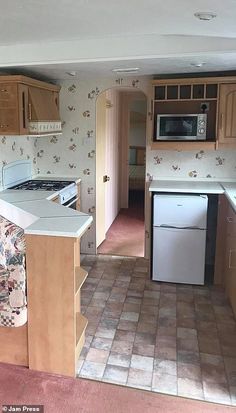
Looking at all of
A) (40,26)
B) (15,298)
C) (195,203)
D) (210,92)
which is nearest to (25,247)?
(15,298)

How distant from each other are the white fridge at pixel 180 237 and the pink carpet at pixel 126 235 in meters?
0.92

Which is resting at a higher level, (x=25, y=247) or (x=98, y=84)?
(x=98, y=84)

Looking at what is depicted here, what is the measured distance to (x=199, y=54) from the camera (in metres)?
2.85

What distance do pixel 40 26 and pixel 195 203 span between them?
2076mm

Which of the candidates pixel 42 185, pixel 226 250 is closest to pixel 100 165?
pixel 42 185

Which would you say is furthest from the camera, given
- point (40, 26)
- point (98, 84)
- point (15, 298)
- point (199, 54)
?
point (98, 84)

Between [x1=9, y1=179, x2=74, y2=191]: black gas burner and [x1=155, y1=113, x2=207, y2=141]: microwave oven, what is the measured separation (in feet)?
3.84

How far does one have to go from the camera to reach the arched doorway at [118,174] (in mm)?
4754

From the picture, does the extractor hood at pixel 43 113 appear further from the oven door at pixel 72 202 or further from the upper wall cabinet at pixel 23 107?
the oven door at pixel 72 202

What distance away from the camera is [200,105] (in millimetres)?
3951

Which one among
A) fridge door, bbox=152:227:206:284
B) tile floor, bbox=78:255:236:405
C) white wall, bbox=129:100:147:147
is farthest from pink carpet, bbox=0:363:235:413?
white wall, bbox=129:100:147:147

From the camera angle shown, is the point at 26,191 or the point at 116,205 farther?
the point at 116,205

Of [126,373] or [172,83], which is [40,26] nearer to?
[172,83]

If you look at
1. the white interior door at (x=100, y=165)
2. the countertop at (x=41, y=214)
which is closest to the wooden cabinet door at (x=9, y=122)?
the countertop at (x=41, y=214)
